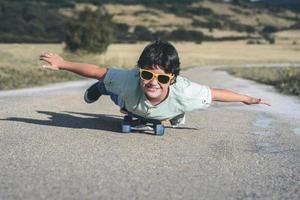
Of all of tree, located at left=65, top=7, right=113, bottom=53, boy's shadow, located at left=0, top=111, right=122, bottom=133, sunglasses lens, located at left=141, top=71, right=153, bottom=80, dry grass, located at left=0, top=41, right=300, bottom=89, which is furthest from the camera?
tree, located at left=65, top=7, right=113, bottom=53

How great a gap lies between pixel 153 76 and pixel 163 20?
133 m

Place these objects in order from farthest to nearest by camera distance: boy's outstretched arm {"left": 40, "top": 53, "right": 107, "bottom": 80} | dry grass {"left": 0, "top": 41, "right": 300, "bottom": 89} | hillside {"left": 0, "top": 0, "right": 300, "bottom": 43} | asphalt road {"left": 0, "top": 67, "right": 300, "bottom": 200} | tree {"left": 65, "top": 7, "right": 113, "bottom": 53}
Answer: hillside {"left": 0, "top": 0, "right": 300, "bottom": 43}
tree {"left": 65, "top": 7, "right": 113, "bottom": 53}
dry grass {"left": 0, "top": 41, "right": 300, "bottom": 89}
boy's outstretched arm {"left": 40, "top": 53, "right": 107, "bottom": 80}
asphalt road {"left": 0, "top": 67, "right": 300, "bottom": 200}

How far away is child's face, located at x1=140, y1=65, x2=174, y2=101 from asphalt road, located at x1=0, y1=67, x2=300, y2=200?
0.55 m

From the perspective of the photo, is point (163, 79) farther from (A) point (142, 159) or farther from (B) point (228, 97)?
(A) point (142, 159)

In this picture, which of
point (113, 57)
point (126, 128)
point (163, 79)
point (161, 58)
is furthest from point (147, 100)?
point (113, 57)

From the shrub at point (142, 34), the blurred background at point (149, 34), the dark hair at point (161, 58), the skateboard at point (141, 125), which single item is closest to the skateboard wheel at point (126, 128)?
the skateboard at point (141, 125)

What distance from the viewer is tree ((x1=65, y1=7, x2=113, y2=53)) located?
2425 inches

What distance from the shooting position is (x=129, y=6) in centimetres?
15300

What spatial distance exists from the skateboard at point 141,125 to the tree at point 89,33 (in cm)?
5305

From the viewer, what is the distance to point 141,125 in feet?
27.9

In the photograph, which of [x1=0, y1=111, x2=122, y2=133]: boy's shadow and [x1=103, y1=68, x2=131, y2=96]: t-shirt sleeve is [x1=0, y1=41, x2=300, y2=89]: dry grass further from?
[x1=103, y1=68, x2=131, y2=96]: t-shirt sleeve

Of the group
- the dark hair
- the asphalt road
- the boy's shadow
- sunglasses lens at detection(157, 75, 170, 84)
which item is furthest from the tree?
sunglasses lens at detection(157, 75, 170, 84)

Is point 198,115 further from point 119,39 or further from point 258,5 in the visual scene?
point 258,5

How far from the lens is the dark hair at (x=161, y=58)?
25.5 feet
